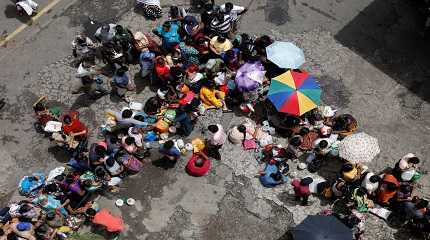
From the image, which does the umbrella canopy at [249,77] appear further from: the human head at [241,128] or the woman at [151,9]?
the woman at [151,9]

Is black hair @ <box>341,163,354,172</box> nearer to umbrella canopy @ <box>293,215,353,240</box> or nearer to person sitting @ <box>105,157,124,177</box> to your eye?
umbrella canopy @ <box>293,215,353,240</box>

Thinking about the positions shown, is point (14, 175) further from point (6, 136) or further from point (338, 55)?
point (338, 55)

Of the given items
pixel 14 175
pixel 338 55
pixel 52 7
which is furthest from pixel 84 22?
pixel 338 55

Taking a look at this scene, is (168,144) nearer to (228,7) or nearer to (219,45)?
(219,45)

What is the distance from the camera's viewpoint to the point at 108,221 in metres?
13.0

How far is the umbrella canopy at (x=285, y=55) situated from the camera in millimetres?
14477

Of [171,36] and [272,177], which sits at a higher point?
[171,36]

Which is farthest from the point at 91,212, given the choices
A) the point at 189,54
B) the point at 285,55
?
the point at 285,55

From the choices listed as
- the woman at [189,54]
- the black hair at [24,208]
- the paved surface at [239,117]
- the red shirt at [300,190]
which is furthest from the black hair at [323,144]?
the black hair at [24,208]

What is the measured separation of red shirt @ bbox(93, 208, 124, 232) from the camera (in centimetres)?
1302

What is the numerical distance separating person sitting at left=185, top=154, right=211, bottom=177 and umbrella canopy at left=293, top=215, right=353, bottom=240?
3120 millimetres

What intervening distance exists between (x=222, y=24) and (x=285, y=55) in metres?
2.14

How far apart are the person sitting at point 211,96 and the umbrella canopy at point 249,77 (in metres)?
0.73

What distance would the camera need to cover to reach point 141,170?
14.2m
